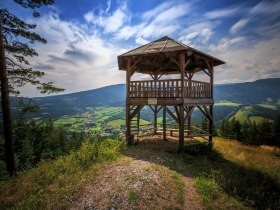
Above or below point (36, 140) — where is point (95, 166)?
above

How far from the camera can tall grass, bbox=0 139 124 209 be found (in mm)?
6797

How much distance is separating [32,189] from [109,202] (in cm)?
415

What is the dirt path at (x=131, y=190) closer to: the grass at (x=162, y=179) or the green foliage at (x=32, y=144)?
the grass at (x=162, y=179)

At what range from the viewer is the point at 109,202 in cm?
623

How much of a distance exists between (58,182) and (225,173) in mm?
8098

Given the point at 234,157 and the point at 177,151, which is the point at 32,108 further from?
the point at 234,157

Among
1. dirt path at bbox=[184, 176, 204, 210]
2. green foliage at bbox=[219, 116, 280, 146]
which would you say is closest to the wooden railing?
dirt path at bbox=[184, 176, 204, 210]

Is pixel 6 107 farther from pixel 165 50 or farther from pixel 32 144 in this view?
pixel 32 144

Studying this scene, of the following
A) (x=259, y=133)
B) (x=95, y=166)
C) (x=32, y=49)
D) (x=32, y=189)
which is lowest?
(x=259, y=133)

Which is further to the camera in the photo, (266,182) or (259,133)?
(259,133)

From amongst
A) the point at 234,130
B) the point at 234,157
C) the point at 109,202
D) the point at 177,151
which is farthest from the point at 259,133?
the point at 109,202

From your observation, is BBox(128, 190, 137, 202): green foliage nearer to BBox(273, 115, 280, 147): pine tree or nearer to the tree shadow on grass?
the tree shadow on grass

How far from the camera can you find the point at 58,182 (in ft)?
26.8

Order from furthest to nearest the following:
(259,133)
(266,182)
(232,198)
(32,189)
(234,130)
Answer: (234,130) < (259,133) < (266,182) < (32,189) < (232,198)
